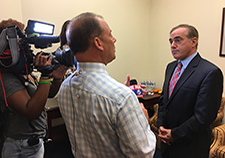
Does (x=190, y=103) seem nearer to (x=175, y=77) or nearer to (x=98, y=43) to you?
(x=175, y=77)

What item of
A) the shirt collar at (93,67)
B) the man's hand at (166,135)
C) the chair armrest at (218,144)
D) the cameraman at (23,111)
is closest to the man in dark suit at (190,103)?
the man's hand at (166,135)

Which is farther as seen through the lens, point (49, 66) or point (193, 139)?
point (193, 139)

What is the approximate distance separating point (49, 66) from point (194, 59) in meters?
1.10

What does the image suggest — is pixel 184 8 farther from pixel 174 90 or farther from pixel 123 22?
pixel 174 90

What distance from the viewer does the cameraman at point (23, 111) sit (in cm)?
98

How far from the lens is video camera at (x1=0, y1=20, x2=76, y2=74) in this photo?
0.95 metres

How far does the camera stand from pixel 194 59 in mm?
1345

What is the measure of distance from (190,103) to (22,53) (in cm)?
122

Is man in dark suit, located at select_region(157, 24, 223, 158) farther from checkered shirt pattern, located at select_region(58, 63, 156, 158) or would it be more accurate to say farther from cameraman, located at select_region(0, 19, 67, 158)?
cameraman, located at select_region(0, 19, 67, 158)

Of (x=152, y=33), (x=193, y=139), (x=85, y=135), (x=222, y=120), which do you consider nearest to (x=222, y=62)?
(x=222, y=120)

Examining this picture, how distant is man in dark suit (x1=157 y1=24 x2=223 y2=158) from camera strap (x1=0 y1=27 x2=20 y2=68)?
1150 millimetres

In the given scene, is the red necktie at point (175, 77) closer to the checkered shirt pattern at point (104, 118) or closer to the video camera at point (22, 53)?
the checkered shirt pattern at point (104, 118)

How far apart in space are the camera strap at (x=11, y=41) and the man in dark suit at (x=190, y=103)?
3.77 ft

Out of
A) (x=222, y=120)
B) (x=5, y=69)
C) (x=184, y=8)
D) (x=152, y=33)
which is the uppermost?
(x=184, y=8)
